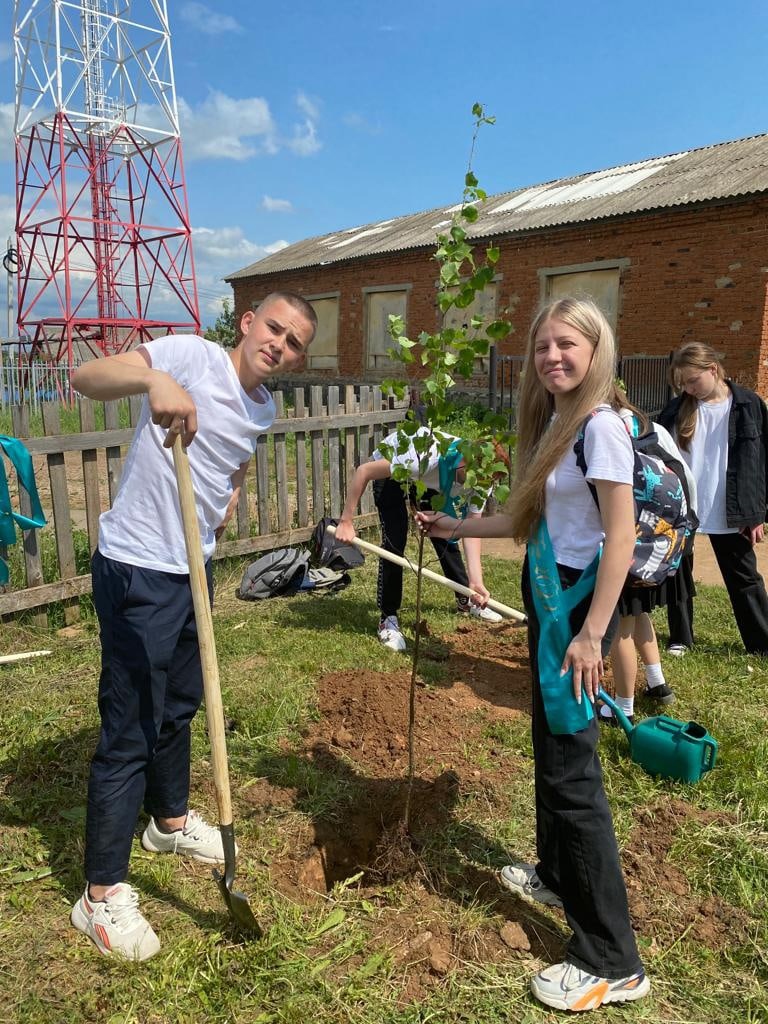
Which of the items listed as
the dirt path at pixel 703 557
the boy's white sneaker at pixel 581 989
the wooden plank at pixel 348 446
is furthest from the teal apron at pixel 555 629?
the wooden plank at pixel 348 446

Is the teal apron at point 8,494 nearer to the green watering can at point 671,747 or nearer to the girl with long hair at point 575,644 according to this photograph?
the girl with long hair at point 575,644

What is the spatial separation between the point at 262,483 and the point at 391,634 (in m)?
2.34

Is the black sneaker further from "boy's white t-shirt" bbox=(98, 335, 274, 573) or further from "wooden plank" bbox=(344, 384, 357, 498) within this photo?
"wooden plank" bbox=(344, 384, 357, 498)

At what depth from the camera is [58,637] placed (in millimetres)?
4617

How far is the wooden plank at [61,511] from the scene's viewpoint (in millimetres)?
4602

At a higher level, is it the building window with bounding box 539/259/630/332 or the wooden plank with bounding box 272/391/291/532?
the building window with bounding box 539/259/630/332

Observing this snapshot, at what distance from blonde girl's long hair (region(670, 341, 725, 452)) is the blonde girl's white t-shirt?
2589 mm

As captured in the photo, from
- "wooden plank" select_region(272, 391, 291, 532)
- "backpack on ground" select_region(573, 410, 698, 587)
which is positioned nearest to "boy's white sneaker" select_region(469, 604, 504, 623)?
"wooden plank" select_region(272, 391, 291, 532)

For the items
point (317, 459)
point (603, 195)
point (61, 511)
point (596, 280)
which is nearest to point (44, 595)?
point (61, 511)

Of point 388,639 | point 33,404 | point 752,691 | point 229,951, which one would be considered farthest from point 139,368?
point 33,404

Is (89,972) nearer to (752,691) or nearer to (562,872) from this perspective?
(562,872)

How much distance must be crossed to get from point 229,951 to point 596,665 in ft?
4.57

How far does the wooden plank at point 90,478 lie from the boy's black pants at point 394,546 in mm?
1927

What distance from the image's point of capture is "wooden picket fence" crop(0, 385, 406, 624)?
4641mm
